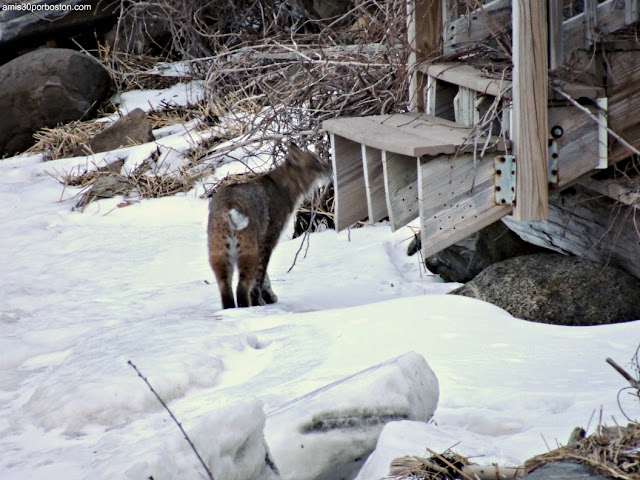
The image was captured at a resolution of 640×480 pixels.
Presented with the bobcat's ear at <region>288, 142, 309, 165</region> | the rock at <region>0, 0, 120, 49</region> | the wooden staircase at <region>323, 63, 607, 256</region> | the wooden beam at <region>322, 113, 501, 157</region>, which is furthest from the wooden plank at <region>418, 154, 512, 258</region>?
the rock at <region>0, 0, 120, 49</region>

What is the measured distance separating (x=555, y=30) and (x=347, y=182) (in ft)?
7.14

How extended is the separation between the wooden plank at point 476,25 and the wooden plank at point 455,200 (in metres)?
1.12

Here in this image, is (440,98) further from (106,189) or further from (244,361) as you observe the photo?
(106,189)

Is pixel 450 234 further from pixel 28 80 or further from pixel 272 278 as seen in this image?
pixel 28 80

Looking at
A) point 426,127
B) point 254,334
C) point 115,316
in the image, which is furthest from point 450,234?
point 115,316

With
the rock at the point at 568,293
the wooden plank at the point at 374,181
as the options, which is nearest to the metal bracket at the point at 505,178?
the wooden plank at the point at 374,181

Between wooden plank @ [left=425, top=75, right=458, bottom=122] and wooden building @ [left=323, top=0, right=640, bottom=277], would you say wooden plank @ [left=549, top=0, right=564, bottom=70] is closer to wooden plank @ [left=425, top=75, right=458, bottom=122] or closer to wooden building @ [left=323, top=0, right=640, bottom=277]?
wooden building @ [left=323, top=0, right=640, bottom=277]

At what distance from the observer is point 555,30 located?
4848 millimetres

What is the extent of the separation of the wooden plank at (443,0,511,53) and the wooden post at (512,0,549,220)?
2.41 ft

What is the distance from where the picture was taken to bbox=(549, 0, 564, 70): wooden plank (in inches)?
191

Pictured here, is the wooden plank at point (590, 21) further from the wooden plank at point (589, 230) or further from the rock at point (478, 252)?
the rock at point (478, 252)

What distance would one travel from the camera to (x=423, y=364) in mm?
3865

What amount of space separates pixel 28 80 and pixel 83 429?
920cm

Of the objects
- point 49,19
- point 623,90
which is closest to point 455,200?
point 623,90
